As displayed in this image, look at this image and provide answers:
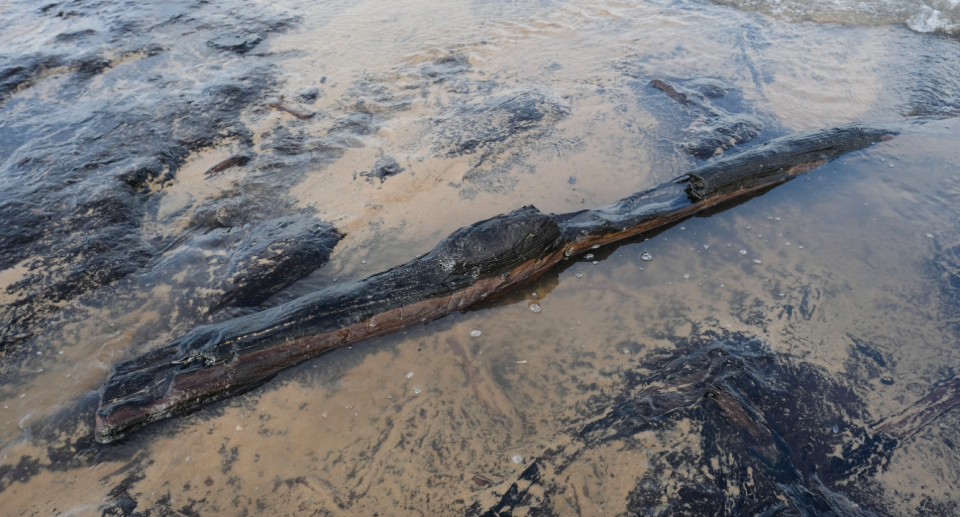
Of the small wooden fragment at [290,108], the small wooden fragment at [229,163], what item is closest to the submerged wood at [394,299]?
the small wooden fragment at [229,163]

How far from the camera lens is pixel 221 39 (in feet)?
22.1

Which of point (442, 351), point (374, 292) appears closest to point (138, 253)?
point (374, 292)

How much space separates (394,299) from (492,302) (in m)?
0.72

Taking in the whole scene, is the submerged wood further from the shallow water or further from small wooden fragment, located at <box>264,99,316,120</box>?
small wooden fragment, located at <box>264,99,316,120</box>

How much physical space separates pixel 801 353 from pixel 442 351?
229 cm

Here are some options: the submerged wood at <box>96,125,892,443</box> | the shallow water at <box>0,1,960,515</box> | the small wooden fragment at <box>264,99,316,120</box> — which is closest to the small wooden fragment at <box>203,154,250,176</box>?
the shallow water at <box>0,1,960,515</box>

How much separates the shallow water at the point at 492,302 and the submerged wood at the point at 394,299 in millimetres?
125

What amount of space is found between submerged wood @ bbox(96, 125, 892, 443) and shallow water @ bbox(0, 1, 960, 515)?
0.12 metres

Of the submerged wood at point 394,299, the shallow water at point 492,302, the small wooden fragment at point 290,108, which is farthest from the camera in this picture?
→ the small wooden fragment at point 290,108

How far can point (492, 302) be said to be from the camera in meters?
3.40

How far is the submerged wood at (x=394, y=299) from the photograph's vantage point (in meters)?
2.71

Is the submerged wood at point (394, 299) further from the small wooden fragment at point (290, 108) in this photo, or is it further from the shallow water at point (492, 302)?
the small wooden fragment at point (290, 108)

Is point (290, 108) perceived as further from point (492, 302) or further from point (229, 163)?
point (492, 302)

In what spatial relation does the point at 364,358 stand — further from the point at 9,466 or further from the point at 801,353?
the point at 801,353
